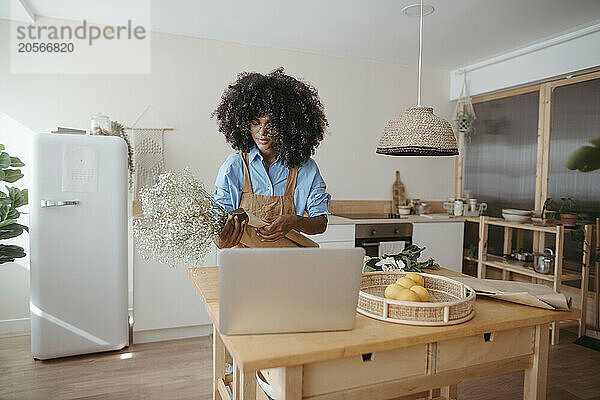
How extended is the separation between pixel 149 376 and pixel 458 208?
3.24 meters

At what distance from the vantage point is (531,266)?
3.78 metres

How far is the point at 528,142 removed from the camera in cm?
407

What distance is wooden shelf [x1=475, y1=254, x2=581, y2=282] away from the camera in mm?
3445

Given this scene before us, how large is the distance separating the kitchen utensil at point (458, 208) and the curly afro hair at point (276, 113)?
292 centimetres

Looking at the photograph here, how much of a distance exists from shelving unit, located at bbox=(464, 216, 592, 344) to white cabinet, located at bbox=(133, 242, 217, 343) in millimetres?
2502

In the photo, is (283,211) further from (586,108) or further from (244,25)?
(586,108)

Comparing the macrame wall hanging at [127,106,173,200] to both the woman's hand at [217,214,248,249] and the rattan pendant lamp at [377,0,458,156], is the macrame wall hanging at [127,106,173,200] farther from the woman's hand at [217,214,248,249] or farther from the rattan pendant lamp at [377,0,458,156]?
the woman's hand at [217,214,248,249]

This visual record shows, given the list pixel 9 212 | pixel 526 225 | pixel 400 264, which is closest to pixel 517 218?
pixel 526 225

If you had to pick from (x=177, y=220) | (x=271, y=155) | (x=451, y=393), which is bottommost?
(x=451, y=393)

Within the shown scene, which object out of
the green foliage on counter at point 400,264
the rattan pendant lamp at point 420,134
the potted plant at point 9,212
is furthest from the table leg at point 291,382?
the potted plant at point 9,212

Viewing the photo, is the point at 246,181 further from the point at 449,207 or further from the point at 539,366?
the point at 449,207

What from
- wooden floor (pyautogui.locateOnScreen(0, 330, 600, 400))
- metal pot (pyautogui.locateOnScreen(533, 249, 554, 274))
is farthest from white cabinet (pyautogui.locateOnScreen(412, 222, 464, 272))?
wooden floor (pyautogui.locateOnScreen(0, 330, 600, 400))

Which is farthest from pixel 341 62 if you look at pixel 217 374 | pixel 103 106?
pixel 217 374

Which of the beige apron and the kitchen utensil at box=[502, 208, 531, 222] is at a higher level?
the beige apron
